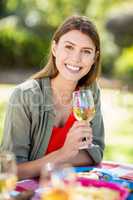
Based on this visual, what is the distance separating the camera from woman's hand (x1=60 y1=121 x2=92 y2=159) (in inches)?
105

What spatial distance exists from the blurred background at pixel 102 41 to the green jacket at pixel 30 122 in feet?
19.8

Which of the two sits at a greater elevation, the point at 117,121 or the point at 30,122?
the point at 117,121

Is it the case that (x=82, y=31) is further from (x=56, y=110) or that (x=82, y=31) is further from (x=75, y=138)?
(x=75, y=138)

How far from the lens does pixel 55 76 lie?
309 cm

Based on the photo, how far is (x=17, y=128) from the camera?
2791 millimetres

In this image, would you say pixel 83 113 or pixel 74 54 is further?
pixel 74 54

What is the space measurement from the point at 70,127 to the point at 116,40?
1561 cm

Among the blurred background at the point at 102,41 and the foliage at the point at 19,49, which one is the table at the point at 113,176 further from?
the foliage at the point at 19,49

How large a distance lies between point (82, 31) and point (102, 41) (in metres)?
9.91

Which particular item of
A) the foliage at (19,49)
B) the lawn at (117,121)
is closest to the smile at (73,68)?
the lawn at (117,121)

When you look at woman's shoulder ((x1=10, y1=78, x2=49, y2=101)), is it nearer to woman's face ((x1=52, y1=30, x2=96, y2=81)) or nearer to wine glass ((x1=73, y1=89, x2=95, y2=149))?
woman's face ((x1=52, y1=30, x2=96, y2=81))

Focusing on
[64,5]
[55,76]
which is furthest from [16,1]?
[55,76]

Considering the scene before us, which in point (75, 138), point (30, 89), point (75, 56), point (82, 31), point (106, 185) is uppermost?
point (82, 31)

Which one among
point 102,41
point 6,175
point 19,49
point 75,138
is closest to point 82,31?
point 75,138
